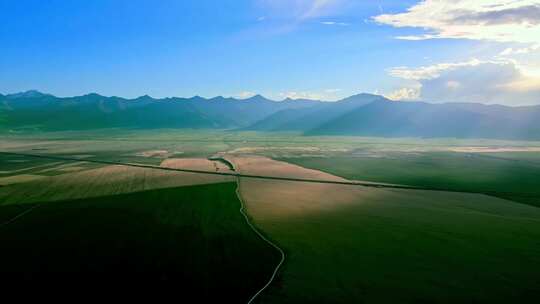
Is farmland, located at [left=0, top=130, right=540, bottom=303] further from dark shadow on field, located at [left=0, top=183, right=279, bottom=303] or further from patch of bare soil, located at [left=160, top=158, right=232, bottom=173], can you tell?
patch of bare soil, located at [left=160, top=158, right=232, bottom=173]

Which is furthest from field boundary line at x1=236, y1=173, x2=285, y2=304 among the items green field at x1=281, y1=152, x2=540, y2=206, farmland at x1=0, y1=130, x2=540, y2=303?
green field at x1=281, y1=152, x2=540, y2=206

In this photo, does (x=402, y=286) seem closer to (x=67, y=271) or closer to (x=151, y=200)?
(x=67, y=271)

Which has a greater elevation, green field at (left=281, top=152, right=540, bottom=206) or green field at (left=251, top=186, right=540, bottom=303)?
green field at (left=281, top=152, right=540, bottom=206)

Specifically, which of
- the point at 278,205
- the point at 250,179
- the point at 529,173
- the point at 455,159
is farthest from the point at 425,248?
the point at 455,159

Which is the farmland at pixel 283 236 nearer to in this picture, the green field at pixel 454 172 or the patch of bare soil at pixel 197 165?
the green field at pixel 454 172

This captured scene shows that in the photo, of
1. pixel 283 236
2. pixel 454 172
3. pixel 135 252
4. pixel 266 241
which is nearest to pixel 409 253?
pixel 283 236

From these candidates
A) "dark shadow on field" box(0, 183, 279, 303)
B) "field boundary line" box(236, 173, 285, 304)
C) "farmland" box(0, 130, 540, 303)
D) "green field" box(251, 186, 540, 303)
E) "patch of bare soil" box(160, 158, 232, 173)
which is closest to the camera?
"field boundary line" box(236, 173, 285, 304)

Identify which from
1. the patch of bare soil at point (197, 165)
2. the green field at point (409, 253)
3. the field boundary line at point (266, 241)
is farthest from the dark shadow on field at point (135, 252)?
the patch of bare soil at point (197, 165)
